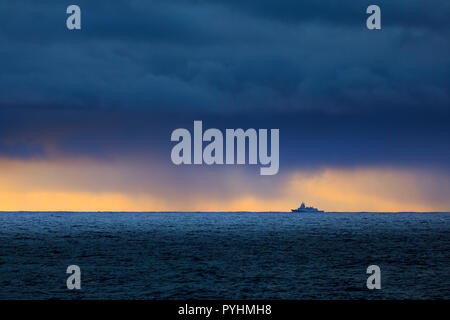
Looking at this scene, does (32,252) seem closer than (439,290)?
No

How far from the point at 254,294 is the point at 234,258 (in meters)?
30.7

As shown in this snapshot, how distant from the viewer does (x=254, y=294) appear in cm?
4425
